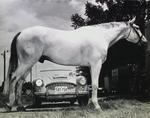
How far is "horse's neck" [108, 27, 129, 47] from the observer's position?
13.0 metres

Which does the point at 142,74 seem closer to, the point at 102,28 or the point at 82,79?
the point at 82,79

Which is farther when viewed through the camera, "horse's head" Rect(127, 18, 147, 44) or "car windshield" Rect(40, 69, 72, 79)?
"car windshield" Rect(40, 69, 72, 79)

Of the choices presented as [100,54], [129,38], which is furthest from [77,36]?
[129,38]

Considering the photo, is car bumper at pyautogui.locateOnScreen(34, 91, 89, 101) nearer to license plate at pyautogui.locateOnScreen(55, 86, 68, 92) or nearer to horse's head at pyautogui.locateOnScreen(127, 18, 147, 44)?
license plate at pyautogui.locateOnScreen(55, 86, 68, 92)

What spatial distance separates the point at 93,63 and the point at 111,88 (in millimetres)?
20455

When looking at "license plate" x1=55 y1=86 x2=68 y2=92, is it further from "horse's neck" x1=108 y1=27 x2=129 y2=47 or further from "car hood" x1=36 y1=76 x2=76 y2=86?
"horse's neck" x1=108 y1=27 x2=129 y2=47

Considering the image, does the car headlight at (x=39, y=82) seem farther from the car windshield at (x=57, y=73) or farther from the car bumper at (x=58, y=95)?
the car windshield at (x=57, y=73)

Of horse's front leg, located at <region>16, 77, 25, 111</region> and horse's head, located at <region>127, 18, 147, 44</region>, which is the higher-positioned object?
horse's head, located at <region>127, 18, 147, 44</region>

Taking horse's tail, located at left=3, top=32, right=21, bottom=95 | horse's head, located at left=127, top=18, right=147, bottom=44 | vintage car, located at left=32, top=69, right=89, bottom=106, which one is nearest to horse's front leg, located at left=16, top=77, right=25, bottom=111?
horse's tail, located at left=3, top=32, right=21, bottom=95

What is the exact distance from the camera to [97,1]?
115ft

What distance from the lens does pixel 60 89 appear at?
51.9 feet

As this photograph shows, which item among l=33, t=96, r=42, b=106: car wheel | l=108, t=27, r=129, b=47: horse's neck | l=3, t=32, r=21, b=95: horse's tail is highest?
l=108, t=27, r=129, b=47: horse's neck

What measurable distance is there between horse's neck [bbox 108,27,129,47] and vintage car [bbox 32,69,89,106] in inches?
123

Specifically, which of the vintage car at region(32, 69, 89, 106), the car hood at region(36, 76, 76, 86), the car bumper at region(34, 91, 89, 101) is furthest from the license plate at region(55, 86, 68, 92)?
the car hood at region(36, 76, 76, 86)
